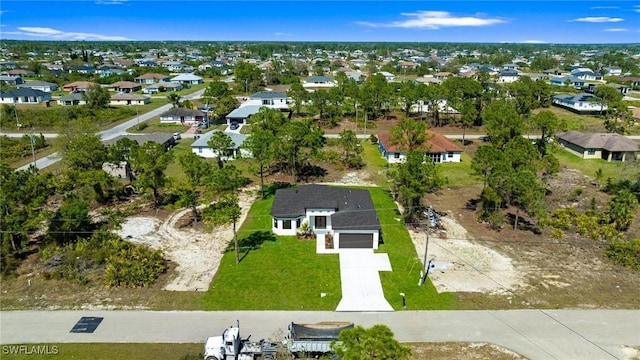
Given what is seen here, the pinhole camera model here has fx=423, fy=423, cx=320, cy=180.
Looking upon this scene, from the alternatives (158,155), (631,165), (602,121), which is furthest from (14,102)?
(602,121)

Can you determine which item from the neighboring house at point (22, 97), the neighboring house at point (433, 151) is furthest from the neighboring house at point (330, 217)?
the neighboring house at point (22, 97)

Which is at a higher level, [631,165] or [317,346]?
[631,165]

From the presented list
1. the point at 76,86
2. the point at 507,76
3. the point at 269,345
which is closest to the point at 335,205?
the point at 269,345

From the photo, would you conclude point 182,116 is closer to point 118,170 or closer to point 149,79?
point 118,170

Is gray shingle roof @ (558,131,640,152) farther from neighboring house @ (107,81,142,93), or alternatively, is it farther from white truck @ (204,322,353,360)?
neighboring house @ (107,81,142,93)

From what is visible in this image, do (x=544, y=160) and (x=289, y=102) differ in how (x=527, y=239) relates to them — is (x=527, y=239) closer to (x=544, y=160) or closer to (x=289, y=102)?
(x=544, y=160)

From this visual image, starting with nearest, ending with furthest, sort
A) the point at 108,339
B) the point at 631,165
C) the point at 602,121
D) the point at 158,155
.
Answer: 1. the point at 108,339
2. the point at 158,155
3. the point at 631,165
4. the point at 602,121
